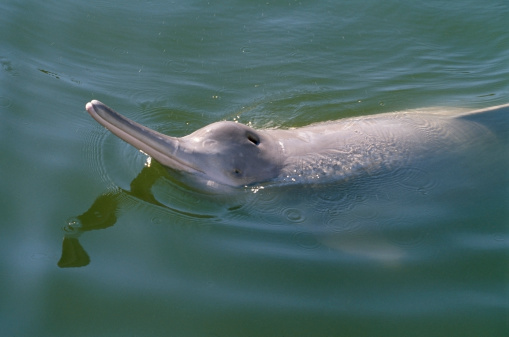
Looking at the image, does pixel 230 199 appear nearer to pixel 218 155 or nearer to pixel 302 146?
pixel 218 155

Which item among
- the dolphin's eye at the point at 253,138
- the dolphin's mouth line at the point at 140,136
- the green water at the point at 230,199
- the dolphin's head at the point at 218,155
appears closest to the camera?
the green water at the point at 230,199

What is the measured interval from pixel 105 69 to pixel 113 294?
15.8 ft

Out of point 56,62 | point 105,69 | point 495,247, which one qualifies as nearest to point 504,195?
point 495,247

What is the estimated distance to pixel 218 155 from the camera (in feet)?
21.8

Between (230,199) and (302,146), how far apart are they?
3.77 ft

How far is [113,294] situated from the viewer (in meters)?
5.30

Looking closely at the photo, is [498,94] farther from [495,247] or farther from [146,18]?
[146,18]

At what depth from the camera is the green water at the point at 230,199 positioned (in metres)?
5.29

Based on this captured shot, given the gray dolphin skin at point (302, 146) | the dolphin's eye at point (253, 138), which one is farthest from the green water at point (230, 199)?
the dolphin's eye at point (253, 138)

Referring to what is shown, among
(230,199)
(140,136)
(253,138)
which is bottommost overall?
(230,199)

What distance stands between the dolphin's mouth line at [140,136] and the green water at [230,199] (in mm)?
354

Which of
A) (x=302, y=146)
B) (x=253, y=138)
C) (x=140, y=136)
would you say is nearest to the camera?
(x=140, y=136)

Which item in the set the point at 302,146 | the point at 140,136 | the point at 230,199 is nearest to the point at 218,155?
the point at 230,199

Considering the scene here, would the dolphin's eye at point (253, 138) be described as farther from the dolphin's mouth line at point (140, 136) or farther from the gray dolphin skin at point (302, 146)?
the dolphin's mouth line at point (140, 136)
